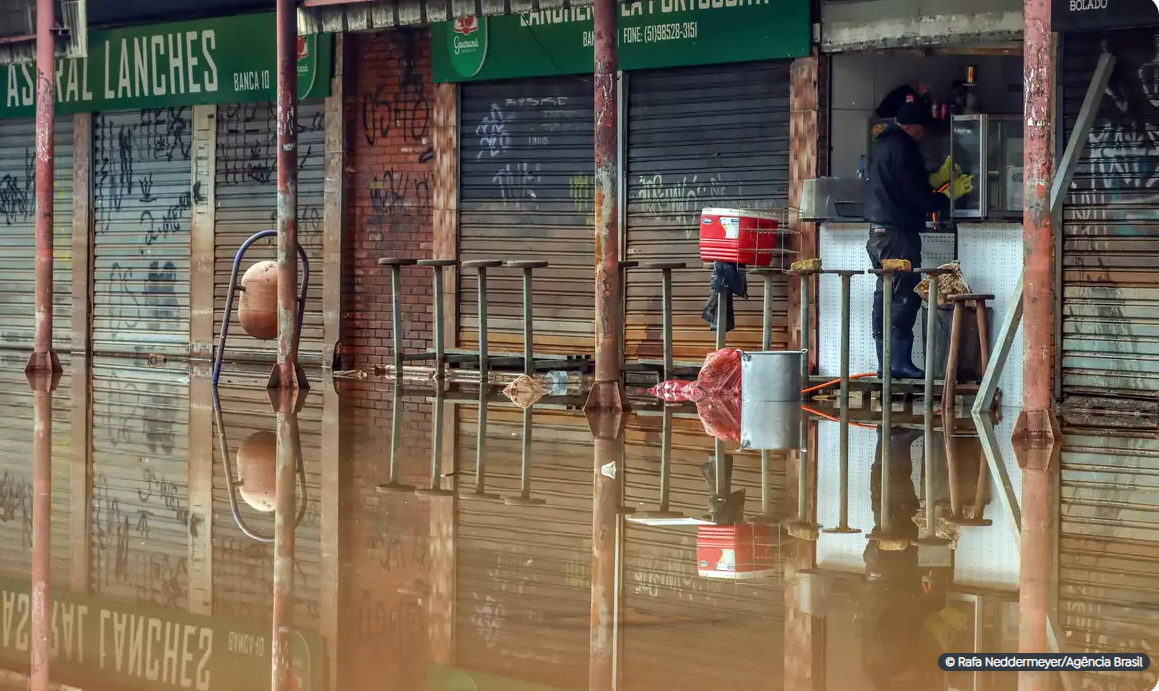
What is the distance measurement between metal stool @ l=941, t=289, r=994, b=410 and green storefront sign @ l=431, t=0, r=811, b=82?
2722 millimetres

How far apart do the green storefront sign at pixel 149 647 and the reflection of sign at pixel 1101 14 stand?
27.8 feet

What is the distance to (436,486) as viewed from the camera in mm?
6953

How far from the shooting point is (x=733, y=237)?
38.5 feet

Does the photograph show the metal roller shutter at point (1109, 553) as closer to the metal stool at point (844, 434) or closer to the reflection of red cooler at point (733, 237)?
the metal stool at point (844, 434)

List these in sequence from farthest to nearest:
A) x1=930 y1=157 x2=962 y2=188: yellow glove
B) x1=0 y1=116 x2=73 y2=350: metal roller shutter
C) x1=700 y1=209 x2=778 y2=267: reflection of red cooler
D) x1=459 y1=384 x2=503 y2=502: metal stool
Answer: x1=0 y1=116 x2=73 y2=350: metal roller shutter < x1=930 y1=157 x2=962 y2=188: yellow glove < x1=700 y1=209 x2=778 y2=267: reflection of red cooler < x1=459 y1=384 x2=503 y2=502: metal stool

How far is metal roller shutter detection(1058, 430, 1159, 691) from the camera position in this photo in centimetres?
408

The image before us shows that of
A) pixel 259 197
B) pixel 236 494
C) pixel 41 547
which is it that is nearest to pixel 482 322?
pixel 259 197

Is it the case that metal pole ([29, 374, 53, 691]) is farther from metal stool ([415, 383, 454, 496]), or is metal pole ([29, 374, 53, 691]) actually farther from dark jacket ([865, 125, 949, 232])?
dark jacket ([865, 125, 949, 232])

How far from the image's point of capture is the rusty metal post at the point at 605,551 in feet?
12.6

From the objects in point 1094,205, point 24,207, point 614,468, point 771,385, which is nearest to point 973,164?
point 1094,205

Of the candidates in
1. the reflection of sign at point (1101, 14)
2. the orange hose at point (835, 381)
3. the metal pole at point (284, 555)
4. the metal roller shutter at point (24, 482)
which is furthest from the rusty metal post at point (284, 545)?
the reflection of sign at point (1101, 14)

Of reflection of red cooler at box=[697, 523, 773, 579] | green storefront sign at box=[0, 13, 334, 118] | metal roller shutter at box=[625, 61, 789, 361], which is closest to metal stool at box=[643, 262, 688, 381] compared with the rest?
metal roller shutter at box=[625, 61, 789, 361]

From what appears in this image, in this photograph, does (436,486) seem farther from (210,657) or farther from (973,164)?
(973,164)

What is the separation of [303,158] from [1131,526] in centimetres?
1140
